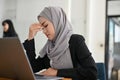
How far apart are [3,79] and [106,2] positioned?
120 inches

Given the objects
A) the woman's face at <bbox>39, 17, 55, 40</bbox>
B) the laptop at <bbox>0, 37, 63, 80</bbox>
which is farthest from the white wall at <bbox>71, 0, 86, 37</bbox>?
the laptop at <bbox>0, 37, 63, 80</bbox>

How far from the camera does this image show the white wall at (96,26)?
12.3 ft

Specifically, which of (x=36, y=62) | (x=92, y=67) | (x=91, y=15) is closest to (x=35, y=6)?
(x=91, y=15)

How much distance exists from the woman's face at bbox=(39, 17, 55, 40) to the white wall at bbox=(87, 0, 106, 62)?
2.38m

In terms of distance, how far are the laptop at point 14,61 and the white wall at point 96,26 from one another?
2.90m

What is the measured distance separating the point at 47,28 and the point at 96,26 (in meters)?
2.48

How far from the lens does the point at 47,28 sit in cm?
140

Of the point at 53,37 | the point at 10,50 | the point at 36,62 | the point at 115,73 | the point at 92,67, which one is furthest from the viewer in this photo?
the point at 115,73

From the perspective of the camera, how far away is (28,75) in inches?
33.7

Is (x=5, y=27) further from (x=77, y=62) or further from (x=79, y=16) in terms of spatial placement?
(x=77, y=62)

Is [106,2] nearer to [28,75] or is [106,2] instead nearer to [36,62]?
[36,62]

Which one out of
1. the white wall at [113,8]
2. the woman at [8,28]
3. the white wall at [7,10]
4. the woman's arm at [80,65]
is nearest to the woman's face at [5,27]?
the woman at [8,28]

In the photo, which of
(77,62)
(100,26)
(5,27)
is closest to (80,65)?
(77,62)

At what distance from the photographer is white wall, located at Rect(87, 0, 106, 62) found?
12.3ft
